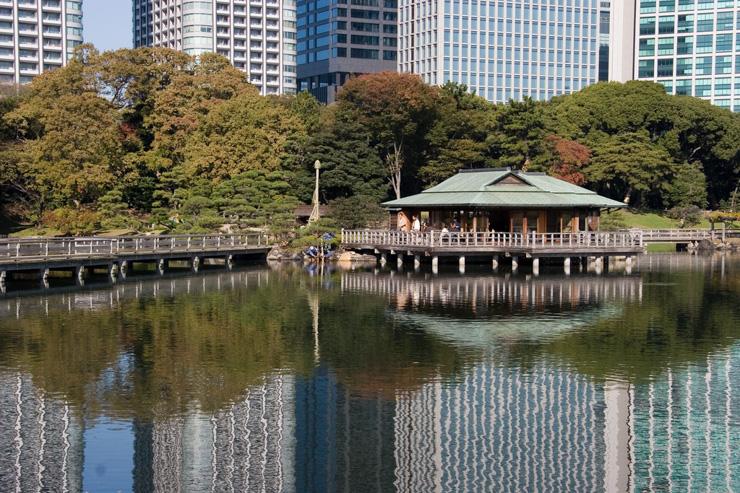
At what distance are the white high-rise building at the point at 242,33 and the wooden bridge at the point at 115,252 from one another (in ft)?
332

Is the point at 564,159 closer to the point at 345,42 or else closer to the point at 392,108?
the point at 392,108

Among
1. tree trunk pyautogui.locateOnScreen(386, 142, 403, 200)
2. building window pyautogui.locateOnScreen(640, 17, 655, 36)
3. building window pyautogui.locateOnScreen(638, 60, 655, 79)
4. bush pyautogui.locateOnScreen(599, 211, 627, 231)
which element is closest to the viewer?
bush pyautogui.locateOnScreen(599, 211, 627, 231)

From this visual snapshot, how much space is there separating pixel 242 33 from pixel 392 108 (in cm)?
9331

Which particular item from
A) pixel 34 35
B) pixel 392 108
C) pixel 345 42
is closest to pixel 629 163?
pixel 392 108

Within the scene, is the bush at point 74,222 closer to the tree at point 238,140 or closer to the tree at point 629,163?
the tree at point 238,140

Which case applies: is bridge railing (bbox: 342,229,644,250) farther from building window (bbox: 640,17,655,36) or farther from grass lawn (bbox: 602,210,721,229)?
building window (bbox: 640,17,655,36)

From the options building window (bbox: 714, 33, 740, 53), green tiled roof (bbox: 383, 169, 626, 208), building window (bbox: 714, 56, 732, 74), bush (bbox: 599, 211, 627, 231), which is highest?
building window (bbox: 714, 33, 740, 53)

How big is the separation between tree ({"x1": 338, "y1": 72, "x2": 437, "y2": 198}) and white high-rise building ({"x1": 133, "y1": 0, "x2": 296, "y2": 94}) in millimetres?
83047

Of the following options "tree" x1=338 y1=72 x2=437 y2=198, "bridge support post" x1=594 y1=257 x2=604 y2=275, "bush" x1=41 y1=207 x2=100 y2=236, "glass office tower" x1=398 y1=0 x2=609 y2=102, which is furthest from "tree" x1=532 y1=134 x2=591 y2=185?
"glass office tower" x1=398 y1=0 x2=609 y2=102

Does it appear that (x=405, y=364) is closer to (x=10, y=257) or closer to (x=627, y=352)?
(x=627, y=352)

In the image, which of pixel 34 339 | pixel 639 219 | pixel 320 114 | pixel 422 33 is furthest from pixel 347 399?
pixel 422 33

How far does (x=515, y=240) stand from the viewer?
186ft

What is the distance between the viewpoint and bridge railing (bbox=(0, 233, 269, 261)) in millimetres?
46531

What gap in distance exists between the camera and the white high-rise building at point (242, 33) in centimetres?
16238
